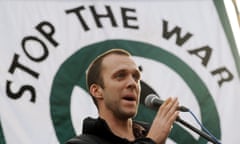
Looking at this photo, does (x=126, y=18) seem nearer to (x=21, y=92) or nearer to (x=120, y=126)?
(x=21, y=92)

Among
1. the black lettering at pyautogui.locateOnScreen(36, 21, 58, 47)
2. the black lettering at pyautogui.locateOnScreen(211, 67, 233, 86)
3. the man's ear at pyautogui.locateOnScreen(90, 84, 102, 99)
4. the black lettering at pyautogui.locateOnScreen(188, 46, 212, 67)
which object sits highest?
the black lettering at pyautogui.locateOnScreen(36, 21, 58, 47)

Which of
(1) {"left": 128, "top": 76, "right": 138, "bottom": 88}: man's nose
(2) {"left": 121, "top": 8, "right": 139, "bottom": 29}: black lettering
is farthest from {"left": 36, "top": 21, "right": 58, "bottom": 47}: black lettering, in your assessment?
(1) {"left": 128, "top": 76, "right": 138, "bottom": 88}: man's nose

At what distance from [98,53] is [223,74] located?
2.59 feet

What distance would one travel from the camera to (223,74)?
3945 millimetres

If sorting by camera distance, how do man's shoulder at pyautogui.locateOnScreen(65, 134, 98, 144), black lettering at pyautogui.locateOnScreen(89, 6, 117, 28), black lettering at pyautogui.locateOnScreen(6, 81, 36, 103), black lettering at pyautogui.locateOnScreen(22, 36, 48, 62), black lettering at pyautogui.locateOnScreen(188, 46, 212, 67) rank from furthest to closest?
black lettering at pyautogui.locateOnScreen(188, 46, 212, 67) → black lettering at pyautogui.locateOnScreen(89, 6, 117, 28) → black lettering at pyautogui.locateOnScreen(22, 36, 48, 62) → black lettering at pyautogui.locateOnScreen(6, 81, 36, 103) → man's shoulder at pyautogui.locateOnScreen(65, 134, 98, 144)

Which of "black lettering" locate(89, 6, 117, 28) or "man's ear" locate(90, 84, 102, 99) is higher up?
"black lettering" locate(89, 6, 117, 28)

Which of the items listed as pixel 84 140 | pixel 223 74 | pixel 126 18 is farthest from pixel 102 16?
pixel 84 140

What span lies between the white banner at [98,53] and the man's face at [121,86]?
162 cm

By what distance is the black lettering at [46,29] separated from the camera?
3.70 metres

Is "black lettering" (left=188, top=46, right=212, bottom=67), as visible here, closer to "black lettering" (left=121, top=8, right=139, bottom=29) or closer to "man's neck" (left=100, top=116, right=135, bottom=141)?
"black lettering" (left=121, top=8, right=139, bottom=29)

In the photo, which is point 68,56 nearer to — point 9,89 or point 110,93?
point 9,89

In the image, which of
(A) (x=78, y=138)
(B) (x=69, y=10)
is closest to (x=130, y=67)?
(A) (x=78, y=138)

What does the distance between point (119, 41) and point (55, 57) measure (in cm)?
43

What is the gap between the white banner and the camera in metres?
3.55
